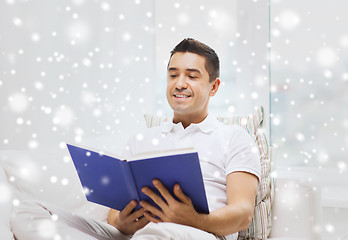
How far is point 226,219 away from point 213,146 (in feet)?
1.10

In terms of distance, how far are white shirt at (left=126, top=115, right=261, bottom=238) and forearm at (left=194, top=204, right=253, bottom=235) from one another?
132 millimetres

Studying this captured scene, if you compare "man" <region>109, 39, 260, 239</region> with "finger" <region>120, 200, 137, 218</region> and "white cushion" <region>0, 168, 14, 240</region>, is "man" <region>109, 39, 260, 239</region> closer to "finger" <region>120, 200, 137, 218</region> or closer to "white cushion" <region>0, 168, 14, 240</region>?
"finger" <region>120, 200, 137, 218</region>

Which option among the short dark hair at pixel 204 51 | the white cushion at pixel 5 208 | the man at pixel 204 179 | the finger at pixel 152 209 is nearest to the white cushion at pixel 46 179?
the white cushion at pixel 5 208

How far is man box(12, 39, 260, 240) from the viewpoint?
951 mm

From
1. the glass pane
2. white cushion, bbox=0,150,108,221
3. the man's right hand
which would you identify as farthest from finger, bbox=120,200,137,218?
the glass pane

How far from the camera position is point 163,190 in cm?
95

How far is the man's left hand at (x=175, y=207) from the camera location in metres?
0.95

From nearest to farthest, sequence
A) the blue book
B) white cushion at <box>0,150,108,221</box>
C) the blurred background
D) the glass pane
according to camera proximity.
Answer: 1. the blue book
2. white cushion at <box>0,150,108,221</box>
3. the blurred background
4. the glass pane

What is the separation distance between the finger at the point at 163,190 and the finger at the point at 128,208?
5.0 inches

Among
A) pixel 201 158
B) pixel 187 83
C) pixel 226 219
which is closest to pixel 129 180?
pixel 226 219

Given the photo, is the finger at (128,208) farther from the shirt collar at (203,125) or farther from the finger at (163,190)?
the shirt collar at (203,125)

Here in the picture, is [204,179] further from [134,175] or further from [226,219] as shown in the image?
[134,175]

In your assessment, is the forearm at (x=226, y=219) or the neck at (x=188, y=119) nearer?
the forearm at (x=226, y=219)

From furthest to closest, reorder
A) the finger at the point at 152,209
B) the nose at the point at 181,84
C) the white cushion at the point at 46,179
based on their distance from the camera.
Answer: the nose at the point at 181,84
the white cushion at the point at 46,179
the finger at the point at 152,209
